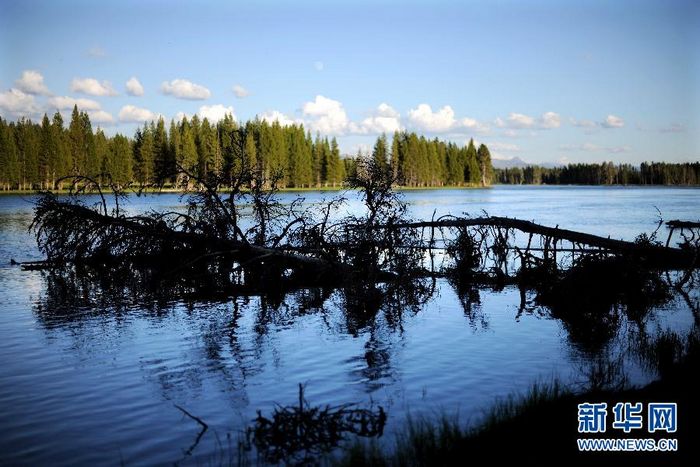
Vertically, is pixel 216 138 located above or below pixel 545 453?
above

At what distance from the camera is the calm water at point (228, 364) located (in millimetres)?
8742

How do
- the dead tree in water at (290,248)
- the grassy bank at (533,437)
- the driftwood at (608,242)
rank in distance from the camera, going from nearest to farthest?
the grassy bank at (533,437) < the driftwood at (608,242) < the dead tree in water at (290,248)

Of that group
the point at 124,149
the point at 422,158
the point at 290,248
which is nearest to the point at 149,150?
the point at 124,149

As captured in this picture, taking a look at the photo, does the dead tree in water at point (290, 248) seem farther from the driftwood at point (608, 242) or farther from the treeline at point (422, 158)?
the treeline at point (422, 158)

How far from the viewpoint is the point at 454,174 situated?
199 metres

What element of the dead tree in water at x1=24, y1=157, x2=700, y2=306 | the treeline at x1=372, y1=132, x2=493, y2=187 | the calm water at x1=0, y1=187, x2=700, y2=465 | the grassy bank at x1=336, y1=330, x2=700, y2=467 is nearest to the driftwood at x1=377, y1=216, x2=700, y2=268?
the dead tree in water at x1=24, y1=157, x2=700, y2=306

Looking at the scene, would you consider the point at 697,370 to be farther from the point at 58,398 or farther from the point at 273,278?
the point at 273,278

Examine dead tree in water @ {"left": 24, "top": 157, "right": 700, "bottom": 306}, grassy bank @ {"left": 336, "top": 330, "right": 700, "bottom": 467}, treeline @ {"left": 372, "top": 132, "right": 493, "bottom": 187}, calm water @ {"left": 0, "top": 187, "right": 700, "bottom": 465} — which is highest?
treeline @ {"left": 372, "top": 132, "right": 493, "bottom": 187}

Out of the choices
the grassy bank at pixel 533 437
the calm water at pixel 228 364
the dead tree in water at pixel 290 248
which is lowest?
the calm water at pixel 228 364

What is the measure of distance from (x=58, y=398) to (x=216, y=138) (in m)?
126

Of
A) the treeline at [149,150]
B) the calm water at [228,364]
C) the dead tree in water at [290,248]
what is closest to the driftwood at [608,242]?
the dead tree in water at [290,248]

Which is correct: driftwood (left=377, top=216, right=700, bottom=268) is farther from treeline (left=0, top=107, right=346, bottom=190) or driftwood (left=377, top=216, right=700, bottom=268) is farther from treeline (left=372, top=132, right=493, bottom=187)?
treeline (left=372, top=132, right=493, bottom=187)

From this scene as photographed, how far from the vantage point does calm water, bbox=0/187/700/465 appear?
874cm

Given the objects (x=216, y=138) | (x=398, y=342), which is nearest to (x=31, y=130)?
(x=216, y=138)
